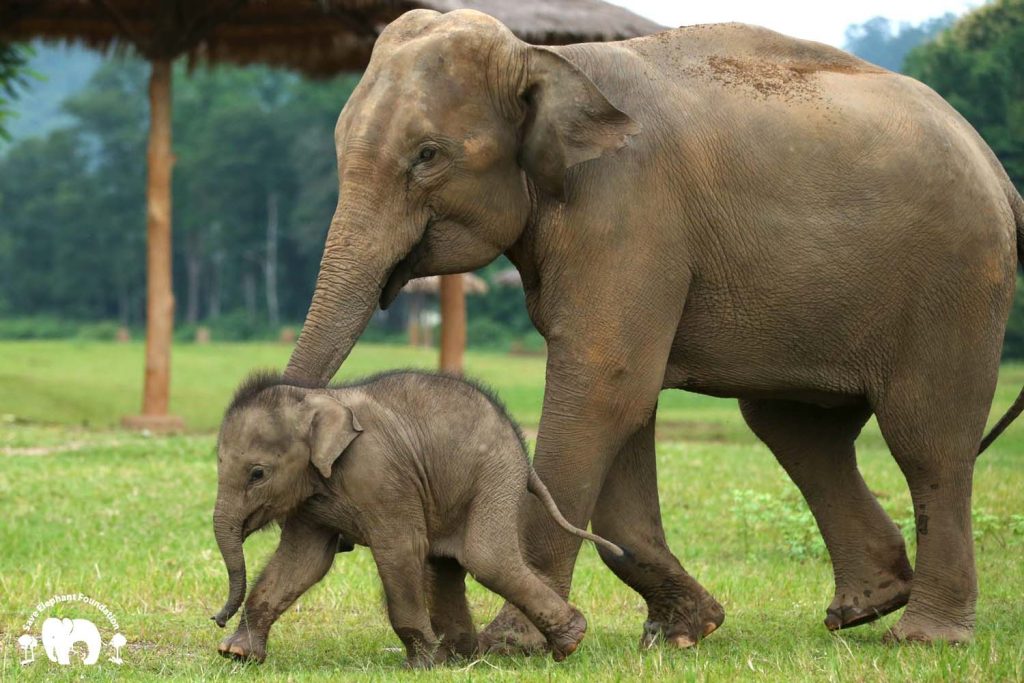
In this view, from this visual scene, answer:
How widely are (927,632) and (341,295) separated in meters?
2.32

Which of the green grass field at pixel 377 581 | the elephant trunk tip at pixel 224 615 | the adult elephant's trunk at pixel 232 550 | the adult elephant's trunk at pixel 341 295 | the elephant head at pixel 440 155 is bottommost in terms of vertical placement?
the green grass field at pixel 377 581

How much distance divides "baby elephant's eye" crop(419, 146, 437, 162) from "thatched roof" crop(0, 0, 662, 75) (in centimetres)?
1085

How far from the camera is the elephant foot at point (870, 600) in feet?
19.6

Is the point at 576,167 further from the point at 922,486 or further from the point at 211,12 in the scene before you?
the point at 211,12

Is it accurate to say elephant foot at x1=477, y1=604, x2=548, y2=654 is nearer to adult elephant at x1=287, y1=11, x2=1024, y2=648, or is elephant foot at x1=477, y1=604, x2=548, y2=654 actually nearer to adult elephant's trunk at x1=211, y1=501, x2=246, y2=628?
adult elephant at x1=287, y1=11, x2=1024, y2=648

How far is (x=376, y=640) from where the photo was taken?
5.68 meters

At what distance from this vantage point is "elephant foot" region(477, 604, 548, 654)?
5.19 meters

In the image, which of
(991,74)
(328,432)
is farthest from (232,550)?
(991,74)

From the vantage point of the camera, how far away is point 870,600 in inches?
237

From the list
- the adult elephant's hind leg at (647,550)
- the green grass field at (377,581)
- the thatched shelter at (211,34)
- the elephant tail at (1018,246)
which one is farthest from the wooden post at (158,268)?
the elephant tail at (1018,246)

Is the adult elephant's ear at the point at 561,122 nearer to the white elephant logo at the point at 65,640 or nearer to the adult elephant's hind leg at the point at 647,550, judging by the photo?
the adult elephant's hind leg at the point at 647,550

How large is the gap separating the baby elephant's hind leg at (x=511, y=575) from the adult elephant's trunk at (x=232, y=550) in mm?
668

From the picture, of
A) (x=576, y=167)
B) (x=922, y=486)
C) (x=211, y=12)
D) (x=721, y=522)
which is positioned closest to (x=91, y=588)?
(x=576, y=167)

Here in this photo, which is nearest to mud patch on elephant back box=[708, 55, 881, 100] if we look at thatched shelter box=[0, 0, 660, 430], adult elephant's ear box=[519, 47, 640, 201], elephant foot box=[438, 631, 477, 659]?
adult elephant's ear box=[519, 47, 640, 201]
